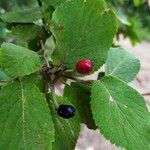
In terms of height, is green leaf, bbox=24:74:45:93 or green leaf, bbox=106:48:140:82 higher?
green leaf, bbox=24:74:45:93

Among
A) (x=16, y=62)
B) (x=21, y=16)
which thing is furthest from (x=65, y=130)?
(x=21, y=16)

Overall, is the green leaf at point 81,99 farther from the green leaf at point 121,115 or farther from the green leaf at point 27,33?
the green leaf at point 27,33

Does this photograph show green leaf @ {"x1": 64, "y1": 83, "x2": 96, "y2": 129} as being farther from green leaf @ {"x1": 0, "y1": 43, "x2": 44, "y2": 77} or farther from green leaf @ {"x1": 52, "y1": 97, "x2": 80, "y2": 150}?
green leaf @ {"x1": 0, "y1": 43, "x2": 44, "y2": 77}

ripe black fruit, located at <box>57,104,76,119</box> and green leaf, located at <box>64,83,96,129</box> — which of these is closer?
ripe black fruit, located at <box>57,104,76,119</box>

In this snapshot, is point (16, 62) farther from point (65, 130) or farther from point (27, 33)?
point (27, 33)

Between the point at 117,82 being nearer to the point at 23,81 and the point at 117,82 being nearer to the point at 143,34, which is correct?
the point at 23,81

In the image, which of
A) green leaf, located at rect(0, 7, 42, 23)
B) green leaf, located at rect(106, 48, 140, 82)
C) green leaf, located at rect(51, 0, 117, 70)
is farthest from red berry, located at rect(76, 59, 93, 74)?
green leaf, located at rect(0, 7, 42, 23)
